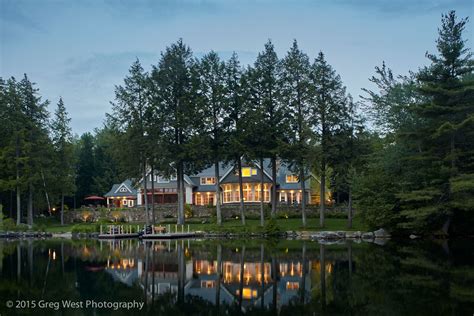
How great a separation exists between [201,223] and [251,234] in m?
9.76

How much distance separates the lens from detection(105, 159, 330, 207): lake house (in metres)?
63.5

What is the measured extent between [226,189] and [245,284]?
48.3m

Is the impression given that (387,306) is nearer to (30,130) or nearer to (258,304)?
(258,304)

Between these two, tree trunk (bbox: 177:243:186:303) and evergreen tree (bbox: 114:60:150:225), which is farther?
evergreen tree (bbox: 114:60:150:225)

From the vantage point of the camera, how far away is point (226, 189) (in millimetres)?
64875

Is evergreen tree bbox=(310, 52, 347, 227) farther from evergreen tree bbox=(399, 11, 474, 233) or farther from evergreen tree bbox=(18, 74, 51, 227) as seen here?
evergreen tree bbox=(18, 74, 51, 227)

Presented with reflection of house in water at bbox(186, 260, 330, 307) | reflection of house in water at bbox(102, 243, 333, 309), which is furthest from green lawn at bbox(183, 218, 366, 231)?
reflection of house in water at bbox(186, 260, 330, 307)

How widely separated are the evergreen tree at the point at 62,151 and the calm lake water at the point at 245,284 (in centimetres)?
3455

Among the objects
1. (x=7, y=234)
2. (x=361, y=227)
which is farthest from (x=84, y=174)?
(x=361, y=227)

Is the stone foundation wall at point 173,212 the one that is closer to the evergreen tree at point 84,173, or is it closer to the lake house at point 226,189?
the lake house at point 226,189

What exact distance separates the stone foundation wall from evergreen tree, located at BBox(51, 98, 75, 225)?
112 inches

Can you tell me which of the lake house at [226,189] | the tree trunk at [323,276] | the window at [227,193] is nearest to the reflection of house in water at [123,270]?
the tree trunk at [323,276]

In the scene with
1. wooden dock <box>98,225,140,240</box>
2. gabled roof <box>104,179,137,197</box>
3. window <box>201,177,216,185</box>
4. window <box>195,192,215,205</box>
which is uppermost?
window <box>201,177,216,185</box>

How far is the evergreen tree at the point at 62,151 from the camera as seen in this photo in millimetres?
59250
